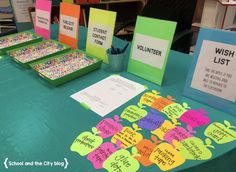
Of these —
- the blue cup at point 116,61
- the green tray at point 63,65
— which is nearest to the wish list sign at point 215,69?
the blue cup at point 116,61

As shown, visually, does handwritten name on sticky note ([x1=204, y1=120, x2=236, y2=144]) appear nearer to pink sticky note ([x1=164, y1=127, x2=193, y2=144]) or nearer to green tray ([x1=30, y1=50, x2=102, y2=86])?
pink sticky note ([x1=164, y1=127, x2=193, y2=144])

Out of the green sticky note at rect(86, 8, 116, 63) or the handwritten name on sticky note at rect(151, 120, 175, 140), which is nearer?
the handwritten name on sticky note at rect(151, 120, 175, 140)

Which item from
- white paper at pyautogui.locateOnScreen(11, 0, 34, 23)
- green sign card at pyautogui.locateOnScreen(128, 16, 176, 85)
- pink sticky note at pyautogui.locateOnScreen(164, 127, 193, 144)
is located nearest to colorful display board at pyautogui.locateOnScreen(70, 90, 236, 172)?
pink sticky note at pyautogui.locateOnScreen(164, 127, 193, 144)

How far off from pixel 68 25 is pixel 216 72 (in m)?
0.82

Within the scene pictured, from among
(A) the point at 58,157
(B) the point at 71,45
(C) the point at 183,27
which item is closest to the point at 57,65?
(B) the point at 71,45

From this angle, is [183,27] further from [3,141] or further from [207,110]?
[3,141]

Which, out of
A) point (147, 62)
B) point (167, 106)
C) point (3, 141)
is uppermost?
point (147, 62)

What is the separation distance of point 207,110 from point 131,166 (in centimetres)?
35

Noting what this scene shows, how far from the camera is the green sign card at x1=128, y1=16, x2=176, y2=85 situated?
0.81 m

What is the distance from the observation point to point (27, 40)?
4.23ft

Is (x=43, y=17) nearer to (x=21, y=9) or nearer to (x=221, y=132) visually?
(x=221, y=132)

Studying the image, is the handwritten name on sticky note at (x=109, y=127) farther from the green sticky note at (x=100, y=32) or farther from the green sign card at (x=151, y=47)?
the green sticky note at (x=100, y=32)

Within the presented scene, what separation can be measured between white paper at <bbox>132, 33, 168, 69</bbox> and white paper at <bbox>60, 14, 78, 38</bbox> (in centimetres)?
40

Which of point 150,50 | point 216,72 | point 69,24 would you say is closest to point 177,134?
point 216,72
